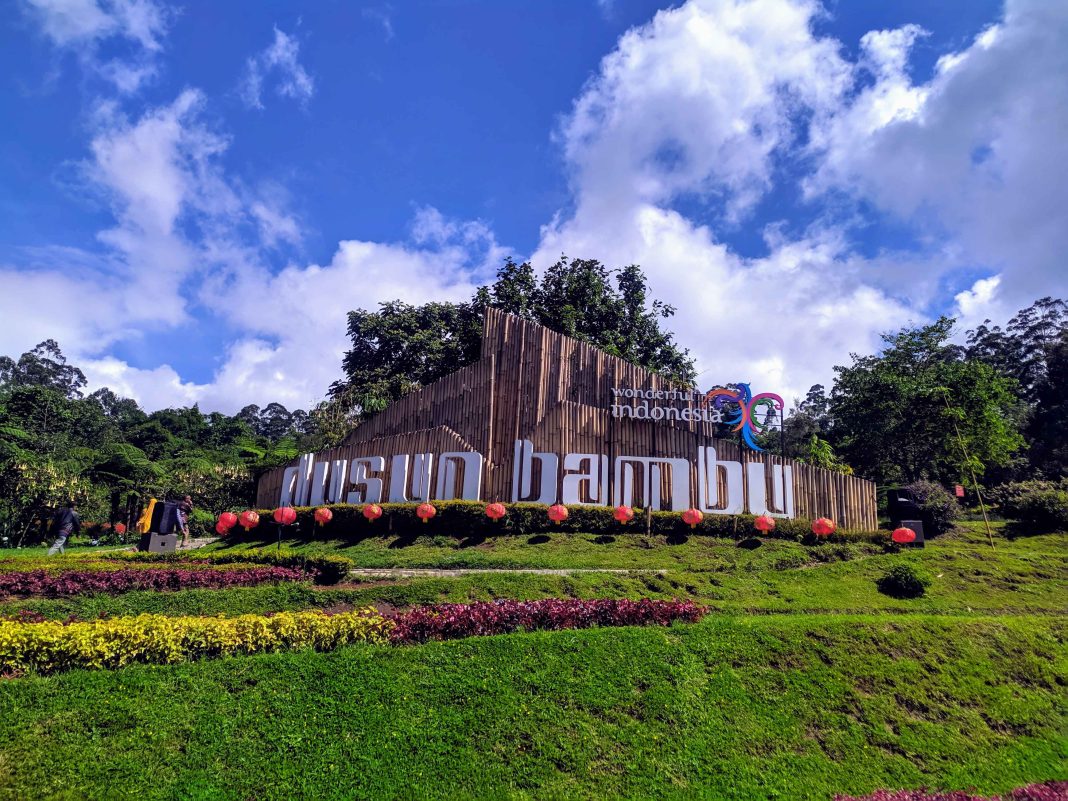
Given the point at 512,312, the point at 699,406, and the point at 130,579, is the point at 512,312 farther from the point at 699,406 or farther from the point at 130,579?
the point at 130,579

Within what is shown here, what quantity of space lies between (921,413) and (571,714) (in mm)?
23544

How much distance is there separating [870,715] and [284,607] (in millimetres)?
7889

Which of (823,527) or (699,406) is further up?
(699,406)

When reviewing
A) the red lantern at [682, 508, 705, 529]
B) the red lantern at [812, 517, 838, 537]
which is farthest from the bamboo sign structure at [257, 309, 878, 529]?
the red lantern at [812, 517, 838, 537]

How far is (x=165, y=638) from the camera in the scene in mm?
7082

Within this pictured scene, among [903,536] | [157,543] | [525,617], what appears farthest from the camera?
[157,543]

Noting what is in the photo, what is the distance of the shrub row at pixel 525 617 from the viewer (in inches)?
324

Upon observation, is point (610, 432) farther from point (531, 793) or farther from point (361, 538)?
point (531, 793)

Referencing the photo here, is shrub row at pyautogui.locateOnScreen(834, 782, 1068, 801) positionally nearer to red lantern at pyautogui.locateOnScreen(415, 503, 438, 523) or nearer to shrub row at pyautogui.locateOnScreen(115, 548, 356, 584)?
shrub row at pyautogui.locateOnScreen(115, 548, 356, 584)

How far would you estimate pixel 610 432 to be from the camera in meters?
19.6

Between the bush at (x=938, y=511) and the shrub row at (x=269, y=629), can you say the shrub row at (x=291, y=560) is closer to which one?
the shrub row at (x=269, y=629)

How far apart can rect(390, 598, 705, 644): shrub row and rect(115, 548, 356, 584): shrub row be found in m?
3.76

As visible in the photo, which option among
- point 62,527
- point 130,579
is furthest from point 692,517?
point 62,527

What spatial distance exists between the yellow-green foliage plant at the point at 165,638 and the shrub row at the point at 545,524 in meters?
9.05
